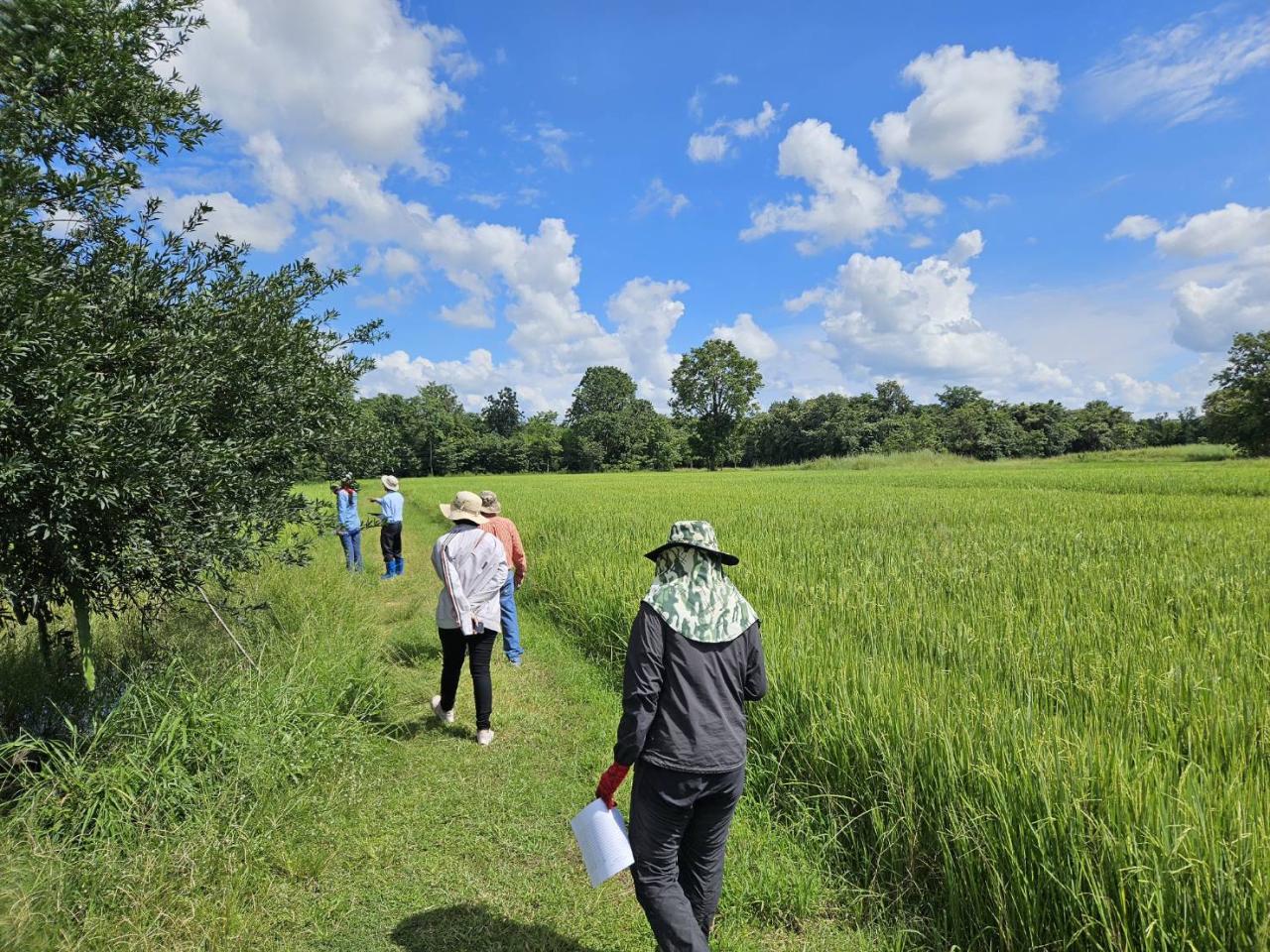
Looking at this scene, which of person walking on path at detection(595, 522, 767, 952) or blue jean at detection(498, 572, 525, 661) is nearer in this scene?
person walking on path at detection(595, 522, 767, 952)

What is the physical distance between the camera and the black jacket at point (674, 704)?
7.68 ft

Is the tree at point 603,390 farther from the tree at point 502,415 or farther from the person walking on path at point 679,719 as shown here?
the person walking on path at point 679,719

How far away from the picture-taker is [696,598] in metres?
2.39

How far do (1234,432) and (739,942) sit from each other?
197 ft

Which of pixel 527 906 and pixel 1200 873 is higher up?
pixel 1200 873

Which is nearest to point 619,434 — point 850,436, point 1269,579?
point 850,436

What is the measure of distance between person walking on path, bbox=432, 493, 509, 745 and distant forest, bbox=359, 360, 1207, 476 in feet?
219

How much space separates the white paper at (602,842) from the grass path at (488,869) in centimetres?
104

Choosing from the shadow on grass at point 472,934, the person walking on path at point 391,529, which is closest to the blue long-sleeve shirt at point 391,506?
the person walking on path at point 391,529

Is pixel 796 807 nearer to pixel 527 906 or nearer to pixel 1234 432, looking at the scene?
pixel 527 906

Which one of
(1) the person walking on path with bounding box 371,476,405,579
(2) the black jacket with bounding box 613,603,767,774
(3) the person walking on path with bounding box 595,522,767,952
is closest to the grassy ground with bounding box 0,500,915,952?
(3) the person walking on path with bounding box 595,522,767,952

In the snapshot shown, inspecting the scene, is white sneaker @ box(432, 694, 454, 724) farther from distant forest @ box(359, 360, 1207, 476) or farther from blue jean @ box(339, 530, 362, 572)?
distant forest @ box(359, 360, 1207, 476)

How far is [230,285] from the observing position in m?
4.21

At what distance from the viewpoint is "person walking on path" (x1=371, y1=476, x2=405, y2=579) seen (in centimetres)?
1015
